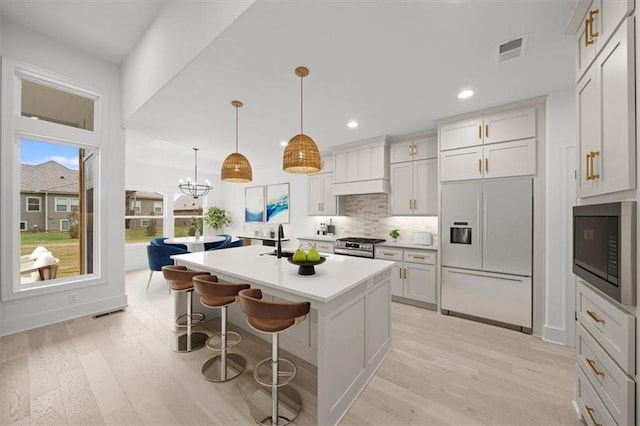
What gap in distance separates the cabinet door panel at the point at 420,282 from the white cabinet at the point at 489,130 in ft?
5.59

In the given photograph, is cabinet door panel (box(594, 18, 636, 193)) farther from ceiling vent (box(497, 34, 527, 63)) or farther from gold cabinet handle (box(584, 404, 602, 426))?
gold cabinet handle (box(584, 404, 602, 426))

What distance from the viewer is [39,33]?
2850 millimetres

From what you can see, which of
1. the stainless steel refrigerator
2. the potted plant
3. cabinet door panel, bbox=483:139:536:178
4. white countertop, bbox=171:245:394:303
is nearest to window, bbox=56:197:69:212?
white countertop, bbox=171:245:394:303

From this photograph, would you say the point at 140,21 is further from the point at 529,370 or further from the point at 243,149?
the point at 529,370

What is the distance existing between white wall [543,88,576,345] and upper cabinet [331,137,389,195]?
203 cm

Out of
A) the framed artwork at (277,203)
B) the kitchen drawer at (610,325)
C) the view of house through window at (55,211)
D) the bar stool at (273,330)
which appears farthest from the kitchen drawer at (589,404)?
the framed artwork at (277,203)

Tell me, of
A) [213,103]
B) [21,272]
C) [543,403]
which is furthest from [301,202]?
[543,403]

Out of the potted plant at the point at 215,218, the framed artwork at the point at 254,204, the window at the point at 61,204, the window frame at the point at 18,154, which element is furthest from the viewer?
the potted plant at the point at 215,218

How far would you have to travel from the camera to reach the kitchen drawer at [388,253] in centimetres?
378

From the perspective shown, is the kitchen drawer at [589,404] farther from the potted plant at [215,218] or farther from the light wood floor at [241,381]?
the potted plant at [215,218]

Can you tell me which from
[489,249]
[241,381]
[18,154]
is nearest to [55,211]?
[18,154]

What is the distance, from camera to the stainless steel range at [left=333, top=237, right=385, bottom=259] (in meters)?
4.02

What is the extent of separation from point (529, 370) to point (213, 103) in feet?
13.7

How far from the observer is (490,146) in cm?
304
